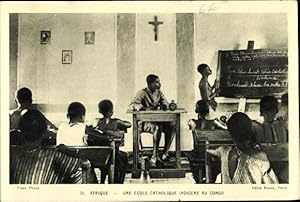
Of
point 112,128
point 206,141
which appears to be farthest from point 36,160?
point 206,141

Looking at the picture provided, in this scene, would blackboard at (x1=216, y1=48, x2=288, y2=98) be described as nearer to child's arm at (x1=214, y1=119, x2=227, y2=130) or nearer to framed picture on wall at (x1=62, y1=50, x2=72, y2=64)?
child's arm at (x1=214, y1=119, x2=227, y2=130)

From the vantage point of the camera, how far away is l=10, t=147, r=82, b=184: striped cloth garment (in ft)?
2.58

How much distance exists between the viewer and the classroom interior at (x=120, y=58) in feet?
2.60

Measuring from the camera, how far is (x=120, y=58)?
2.60ft

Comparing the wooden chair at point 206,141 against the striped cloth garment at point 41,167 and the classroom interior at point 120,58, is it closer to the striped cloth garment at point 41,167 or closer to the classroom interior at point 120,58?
the classroom interior at point 120,58

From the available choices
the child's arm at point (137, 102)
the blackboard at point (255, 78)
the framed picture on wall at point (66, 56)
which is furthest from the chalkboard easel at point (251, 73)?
the framed picture on wall at point (66, 56)

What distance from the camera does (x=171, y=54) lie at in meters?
0.79

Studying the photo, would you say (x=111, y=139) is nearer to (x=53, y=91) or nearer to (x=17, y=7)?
(x=53, y=91)

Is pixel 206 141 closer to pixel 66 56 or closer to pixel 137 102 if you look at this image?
pixel 137 102

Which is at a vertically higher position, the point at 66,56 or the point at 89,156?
the point at 66,56

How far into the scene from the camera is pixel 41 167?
79 cm

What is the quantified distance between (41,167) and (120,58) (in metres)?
0.19

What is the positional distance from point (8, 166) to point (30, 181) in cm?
4

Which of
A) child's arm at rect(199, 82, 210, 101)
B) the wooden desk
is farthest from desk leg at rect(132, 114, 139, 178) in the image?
child's arm at rect(199, 82, 210, 101)
